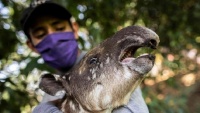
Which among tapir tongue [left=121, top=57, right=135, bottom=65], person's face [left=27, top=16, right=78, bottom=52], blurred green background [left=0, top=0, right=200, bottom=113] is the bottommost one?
blurred green background [left=0, top=0, right=200, bottom=113]

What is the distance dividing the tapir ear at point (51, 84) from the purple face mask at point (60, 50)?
56 centimetres

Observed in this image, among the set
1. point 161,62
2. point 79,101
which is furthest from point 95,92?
point 161,62

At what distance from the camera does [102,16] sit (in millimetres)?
4312

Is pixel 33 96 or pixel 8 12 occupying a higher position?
pixel 8 12

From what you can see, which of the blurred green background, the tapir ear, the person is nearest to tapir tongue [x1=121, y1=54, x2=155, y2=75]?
the tapir ear

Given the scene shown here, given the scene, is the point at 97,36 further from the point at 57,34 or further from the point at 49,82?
the point at 49,82

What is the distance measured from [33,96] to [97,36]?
2.81ft

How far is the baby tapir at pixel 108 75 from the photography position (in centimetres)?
190

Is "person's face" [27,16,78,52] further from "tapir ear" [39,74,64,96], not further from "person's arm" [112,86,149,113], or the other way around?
"person's arm" [112,86,149,113]

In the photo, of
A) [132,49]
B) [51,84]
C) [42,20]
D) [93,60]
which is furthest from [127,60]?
[42,20]

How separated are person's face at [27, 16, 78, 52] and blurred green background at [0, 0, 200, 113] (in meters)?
0.78

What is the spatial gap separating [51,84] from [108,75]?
324 mm

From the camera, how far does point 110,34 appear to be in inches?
167

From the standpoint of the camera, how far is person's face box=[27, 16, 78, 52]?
280 centimetres
